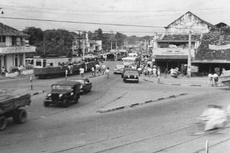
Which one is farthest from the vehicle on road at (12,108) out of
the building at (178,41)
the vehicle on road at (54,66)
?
the building at (178,41)

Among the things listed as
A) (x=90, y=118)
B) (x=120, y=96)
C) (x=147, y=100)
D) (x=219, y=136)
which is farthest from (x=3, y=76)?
(x=219, y=136)

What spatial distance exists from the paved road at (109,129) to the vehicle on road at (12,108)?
1.46 ft

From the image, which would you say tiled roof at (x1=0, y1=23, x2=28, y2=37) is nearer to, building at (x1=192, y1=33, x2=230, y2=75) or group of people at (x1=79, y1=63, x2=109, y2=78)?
group of people at (x1=79, y1=63, x2=109, y2=78)

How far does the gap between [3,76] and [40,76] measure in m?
5.46

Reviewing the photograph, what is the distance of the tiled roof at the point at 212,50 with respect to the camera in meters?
44.4

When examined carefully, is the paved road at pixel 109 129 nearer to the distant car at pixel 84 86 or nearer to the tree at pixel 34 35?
the distant car at pixel 84 86

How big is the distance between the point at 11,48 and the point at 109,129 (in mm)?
33390

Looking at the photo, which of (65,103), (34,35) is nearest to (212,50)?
(65,103)

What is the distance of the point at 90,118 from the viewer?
1731 centimetres

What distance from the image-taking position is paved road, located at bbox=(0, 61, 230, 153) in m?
11.5

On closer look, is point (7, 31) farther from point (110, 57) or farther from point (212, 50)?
point (110, 57)

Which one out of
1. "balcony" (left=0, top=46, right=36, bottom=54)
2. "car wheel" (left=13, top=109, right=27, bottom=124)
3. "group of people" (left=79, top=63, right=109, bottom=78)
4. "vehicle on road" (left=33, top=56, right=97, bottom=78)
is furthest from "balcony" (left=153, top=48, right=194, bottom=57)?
"car wheel" (left=13, top=109, right=27, bottom=124)

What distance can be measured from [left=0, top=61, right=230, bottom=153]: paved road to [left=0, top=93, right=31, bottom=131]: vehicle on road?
45cm

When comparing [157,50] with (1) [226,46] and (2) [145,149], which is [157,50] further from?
(2) [145,149]
